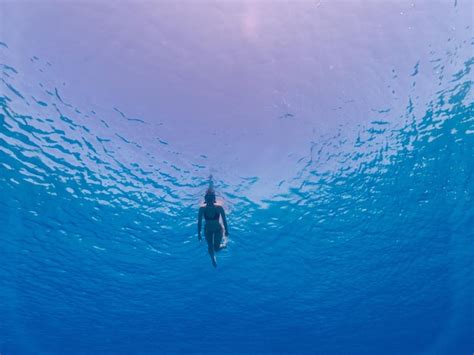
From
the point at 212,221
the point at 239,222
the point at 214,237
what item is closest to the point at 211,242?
the point at 214,237

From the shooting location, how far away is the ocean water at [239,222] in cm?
1115

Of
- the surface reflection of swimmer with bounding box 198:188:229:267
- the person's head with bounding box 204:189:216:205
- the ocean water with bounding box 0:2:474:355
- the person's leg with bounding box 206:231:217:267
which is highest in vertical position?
the ocean water with bounding box 0:2:474:355

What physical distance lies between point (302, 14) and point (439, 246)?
59.9ft

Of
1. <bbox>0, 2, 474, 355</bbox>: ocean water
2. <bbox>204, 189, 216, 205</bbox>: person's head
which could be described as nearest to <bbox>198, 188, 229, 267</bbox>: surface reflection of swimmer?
<bbox>204, 189, 216, 205</bbox>: person's head

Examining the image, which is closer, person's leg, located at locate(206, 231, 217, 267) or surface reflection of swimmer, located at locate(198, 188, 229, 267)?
surface reflection of swimmer, located at locate(198, 188, 229, 267)

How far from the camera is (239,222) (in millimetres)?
16375

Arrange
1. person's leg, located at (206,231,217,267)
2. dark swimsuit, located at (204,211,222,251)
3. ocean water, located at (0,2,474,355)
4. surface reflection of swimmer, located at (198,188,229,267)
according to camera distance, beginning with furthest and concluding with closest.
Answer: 1. ocean water, located at (0,2,474,355)
2. person's leg, located at (206,231,217,267)
3. dark swimsuit, located at (204,211,222,251)
4. surface reflection of swimmer, located at (198,188,229,267)

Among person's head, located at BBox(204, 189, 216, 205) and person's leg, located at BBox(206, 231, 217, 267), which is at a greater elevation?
person's head, located at BBox(204, 189, 216, 205)

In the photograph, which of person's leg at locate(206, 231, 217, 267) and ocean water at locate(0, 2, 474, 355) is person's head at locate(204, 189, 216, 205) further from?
ocean water at locate(0, 2, 474, 355)

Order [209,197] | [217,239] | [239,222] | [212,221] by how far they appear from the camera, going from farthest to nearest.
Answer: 1. [239,222]
2. [217,239]
3. [212,221]
4. [209,197]

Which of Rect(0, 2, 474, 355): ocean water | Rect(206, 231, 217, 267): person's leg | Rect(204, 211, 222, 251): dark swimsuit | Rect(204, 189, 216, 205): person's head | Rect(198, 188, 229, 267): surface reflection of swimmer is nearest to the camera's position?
Rect(204, 189, 216, 205): person's head

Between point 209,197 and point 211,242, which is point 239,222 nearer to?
point 211,242

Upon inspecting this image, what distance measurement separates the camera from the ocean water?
11148 mm

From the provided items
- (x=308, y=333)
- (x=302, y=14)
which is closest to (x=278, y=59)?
(x=302, y=14)
